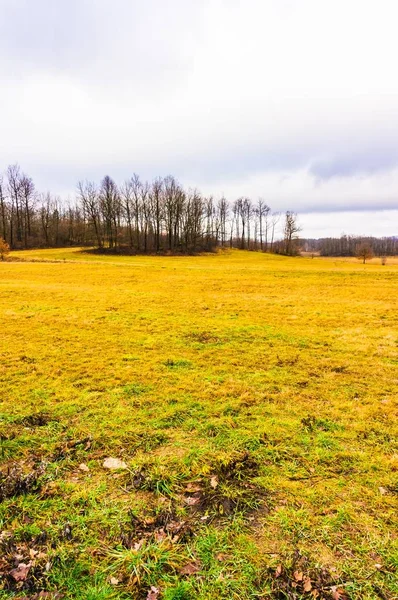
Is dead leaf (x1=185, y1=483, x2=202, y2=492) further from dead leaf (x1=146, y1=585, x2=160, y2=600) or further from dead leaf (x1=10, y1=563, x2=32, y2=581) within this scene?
dead leaf (x1=10, y1=563, x2=32, y2=581)

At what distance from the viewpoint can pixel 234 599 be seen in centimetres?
221

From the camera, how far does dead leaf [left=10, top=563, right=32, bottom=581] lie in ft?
7.65

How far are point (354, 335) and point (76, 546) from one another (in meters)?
8.64

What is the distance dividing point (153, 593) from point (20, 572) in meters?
1.01

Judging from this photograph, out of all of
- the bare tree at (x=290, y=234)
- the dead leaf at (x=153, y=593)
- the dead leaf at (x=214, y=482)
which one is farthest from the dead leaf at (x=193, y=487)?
the bare tree at (x=290, y=234)

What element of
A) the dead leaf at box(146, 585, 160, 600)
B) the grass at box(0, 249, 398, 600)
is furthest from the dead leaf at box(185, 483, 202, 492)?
the dead leaf at box(146, 585, 160, 600)

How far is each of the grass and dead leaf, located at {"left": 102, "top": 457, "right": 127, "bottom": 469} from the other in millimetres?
58

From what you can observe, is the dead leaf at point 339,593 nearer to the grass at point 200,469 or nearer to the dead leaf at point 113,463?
the grass at point 200,469

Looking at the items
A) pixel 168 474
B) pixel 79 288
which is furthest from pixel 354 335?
pixel 79 288

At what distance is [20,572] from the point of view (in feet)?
7.74

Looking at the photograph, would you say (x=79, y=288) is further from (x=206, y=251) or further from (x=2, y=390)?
(x=206, y=251)

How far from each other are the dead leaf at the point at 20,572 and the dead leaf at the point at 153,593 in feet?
3.03

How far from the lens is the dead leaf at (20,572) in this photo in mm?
2332

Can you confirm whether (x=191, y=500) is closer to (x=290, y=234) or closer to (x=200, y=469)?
(x=200, y=469)
